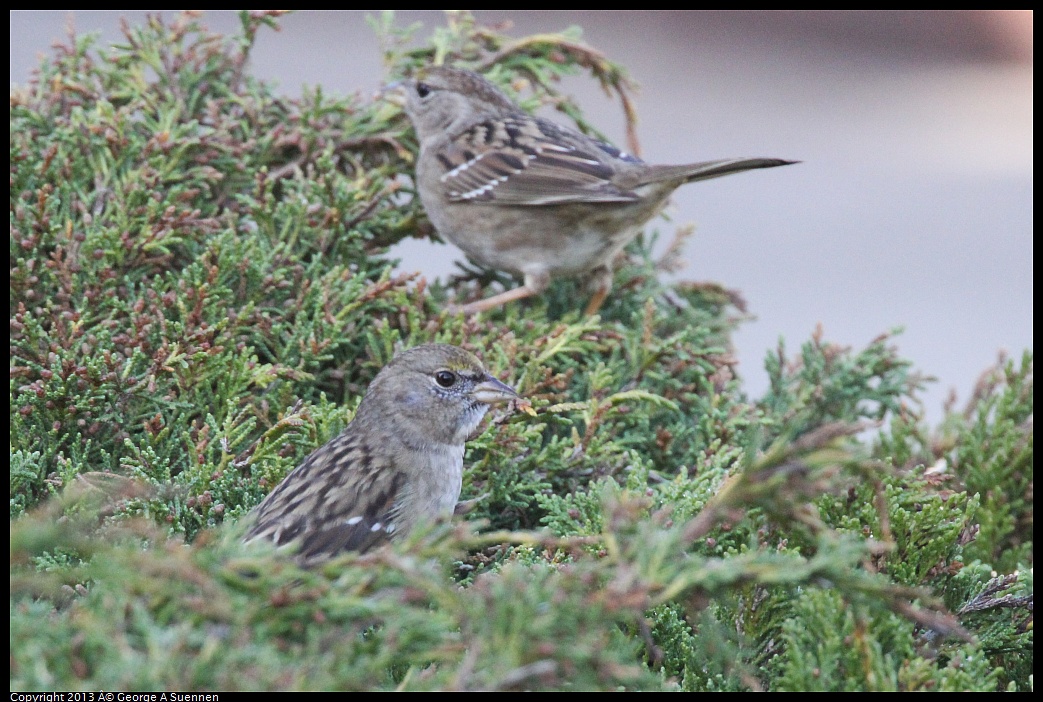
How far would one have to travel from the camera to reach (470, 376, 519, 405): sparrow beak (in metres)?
2.39

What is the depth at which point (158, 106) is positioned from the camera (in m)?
2.93

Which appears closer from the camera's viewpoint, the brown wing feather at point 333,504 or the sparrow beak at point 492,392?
the brown wing feather at point 333,504

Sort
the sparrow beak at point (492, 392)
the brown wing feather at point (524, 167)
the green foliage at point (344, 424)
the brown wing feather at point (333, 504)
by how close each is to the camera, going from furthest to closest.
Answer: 1. the brown wing feather at point (524, 167)
2. the sparrow beak at point (492, 392)
3. the brown wing feather at point (333, 504)
4. the green foliage at point (344, 424)

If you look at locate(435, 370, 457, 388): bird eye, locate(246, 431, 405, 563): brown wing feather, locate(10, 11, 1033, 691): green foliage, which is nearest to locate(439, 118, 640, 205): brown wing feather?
locate(10, 11, 1033, 691): green foliage

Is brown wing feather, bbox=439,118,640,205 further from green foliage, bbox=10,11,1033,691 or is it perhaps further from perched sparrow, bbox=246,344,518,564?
perched sparrow, bbox=246,344,518,564

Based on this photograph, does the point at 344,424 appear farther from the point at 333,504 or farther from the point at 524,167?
the point at 524,167

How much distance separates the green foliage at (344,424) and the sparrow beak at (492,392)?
52 millimetres

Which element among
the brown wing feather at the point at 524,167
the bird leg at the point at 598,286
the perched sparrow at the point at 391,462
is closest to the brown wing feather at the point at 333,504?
the perched sparrow at the point at 391,462

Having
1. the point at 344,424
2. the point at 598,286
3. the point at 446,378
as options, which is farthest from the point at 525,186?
the point at 344,424

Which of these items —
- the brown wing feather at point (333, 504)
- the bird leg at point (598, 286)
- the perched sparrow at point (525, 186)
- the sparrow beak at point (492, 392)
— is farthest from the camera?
the perched sparrow at point (525, 186)

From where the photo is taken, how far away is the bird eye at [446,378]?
2455 mm

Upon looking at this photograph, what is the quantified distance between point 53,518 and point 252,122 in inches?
58.1

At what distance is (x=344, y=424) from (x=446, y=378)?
257 millimetres

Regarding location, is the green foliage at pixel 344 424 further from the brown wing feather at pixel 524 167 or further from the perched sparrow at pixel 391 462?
the brown wing feather at pixel 524 167
